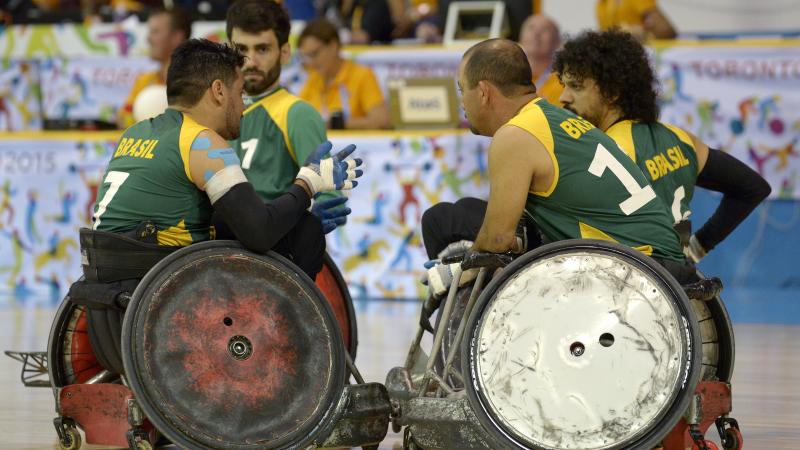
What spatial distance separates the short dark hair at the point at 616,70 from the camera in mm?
4754

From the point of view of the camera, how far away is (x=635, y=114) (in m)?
4.76

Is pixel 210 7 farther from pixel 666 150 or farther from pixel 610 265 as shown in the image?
pixel 610 265

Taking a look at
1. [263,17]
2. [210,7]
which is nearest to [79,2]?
[210,7]

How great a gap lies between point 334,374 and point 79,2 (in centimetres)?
831

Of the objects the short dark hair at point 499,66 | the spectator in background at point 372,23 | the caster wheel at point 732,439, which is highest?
the short dark hair at point 499,66

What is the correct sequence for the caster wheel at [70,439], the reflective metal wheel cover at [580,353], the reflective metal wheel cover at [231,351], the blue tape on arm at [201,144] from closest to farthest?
the reflective metal wheel cover at [580,353] → the reflective metal wheel cover at [231,351] → the blue tape on arm at [201,144] → the caster wheel at [70,439]

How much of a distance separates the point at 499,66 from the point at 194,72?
935 mm

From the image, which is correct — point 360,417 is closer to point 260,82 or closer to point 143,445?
point 143,445

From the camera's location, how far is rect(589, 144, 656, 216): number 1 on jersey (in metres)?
4.01

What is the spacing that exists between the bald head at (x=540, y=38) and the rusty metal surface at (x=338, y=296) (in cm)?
413

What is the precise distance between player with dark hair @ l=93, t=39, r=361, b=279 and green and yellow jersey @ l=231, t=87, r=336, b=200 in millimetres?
700

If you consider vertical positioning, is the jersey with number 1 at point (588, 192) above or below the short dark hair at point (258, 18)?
below

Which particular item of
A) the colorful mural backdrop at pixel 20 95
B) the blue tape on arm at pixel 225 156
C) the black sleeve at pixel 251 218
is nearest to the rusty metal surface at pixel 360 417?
the black sleeve at pixel 251 218

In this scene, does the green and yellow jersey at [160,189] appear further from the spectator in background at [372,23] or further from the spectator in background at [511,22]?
the spectator in background at [372,23]
